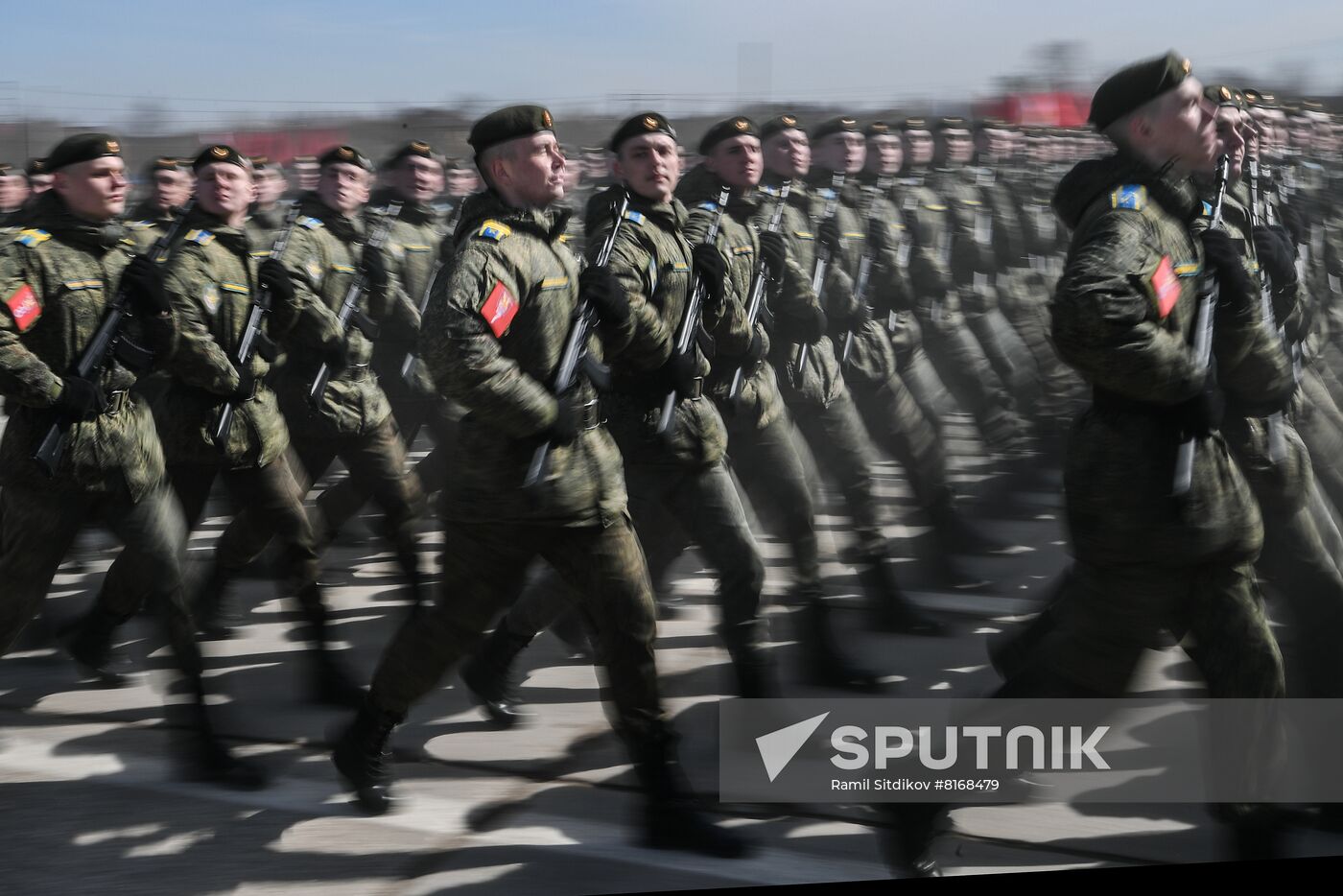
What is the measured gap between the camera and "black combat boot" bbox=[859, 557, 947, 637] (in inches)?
200

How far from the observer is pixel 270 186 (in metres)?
6.52

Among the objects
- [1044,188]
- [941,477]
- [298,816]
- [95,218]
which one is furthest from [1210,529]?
[1044,188]

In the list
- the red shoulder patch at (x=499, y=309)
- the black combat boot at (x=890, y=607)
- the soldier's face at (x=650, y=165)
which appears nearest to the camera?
the red shoulder patch at (x=499, y=309)

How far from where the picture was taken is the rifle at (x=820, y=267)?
210 inches

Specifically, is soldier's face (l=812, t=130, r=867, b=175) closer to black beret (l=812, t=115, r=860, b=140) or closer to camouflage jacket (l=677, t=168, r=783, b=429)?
black beret (l=812, t=115, r=860, b=140)

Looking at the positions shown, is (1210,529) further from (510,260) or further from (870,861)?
(510,260)

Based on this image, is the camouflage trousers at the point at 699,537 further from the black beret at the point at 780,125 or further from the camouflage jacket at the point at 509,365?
the black beret at the point at 780,125

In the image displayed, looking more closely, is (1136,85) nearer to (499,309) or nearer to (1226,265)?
(1226,265)

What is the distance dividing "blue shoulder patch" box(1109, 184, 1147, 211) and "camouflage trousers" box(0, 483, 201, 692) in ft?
7.68

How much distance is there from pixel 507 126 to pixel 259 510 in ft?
5.08

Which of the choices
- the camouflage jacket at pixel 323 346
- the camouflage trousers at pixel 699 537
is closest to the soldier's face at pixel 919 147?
the camouflage jacket at pixel 323 346

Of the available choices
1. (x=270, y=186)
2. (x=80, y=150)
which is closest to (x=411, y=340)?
(x=270, y=186)

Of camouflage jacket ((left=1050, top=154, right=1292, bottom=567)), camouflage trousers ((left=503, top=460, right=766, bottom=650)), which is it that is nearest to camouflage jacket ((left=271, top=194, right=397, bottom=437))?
camouflage trousers ((left=503, top=460, right=766, bottom=650))

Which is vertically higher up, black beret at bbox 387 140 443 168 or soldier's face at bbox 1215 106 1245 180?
soldier's face at bbox 1215 106 1245 180
